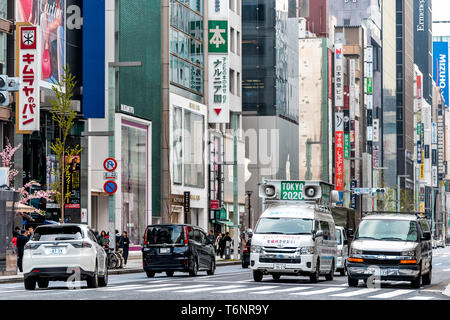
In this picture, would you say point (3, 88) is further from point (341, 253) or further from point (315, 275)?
point (315, 275)

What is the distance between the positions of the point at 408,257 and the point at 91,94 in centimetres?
2891

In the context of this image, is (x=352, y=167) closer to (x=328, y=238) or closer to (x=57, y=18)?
(x=57, y=18)

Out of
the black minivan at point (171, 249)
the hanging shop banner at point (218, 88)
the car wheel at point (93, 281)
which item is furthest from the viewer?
the hanging shop banner at point (218, 88)

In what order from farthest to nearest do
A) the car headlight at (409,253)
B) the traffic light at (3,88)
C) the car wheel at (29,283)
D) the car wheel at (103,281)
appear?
the traffic light at (3,88) → the car headlight at (409,253) → the car wheel at (103,281) → the car wheel at (29,283)

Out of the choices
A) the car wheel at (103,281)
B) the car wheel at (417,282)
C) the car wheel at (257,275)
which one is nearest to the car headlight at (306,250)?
the car wheel at (257,275)

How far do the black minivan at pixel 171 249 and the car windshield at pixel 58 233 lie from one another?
31.6 feet

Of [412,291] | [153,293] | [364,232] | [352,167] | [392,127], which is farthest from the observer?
[392,127]

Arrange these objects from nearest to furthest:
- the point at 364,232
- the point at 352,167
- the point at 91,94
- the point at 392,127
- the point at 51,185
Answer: the point at 364,232
the point at 51,185
the point at 91,94
the point at 352,167
the point at 392,127

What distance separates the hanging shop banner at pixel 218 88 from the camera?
260 feet

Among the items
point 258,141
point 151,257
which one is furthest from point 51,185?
point 258,141

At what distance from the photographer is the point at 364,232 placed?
32.0 metres

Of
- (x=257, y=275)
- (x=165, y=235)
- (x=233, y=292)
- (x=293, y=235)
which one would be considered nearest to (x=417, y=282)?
(x=293, y=235)

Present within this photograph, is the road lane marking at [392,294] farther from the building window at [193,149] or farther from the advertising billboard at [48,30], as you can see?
the building window at [193,149]

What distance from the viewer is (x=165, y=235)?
3838 centimetres
